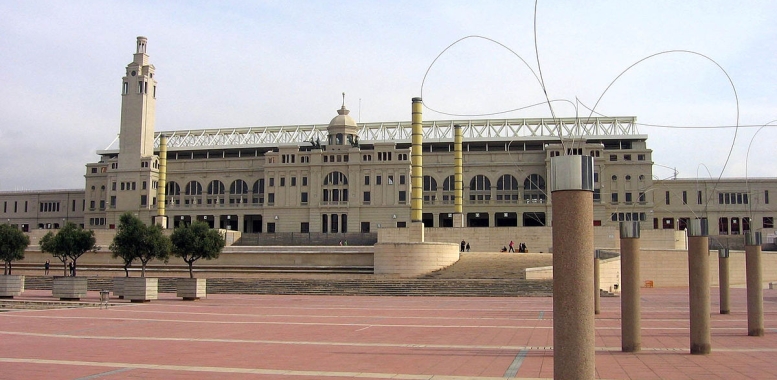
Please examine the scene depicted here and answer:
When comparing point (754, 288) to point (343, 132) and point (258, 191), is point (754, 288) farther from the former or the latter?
point (258, 191)

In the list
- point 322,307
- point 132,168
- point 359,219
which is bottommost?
point 322,307

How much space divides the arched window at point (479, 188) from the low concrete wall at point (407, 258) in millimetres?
42601

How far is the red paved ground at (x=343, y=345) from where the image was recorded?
13.0m

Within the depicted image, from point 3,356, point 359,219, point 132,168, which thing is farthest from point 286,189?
point 3,356

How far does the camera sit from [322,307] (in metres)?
30.3

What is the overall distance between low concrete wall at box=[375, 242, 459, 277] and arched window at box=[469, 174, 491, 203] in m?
42.6

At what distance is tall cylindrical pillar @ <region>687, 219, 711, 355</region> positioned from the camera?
48.8 ft

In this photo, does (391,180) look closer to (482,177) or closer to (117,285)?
(482,177)

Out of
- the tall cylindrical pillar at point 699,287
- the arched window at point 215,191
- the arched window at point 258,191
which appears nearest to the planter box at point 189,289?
the tall cylindrical pillar at point 699,287

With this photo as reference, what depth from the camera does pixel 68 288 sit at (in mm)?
33375

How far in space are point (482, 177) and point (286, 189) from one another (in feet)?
82.1

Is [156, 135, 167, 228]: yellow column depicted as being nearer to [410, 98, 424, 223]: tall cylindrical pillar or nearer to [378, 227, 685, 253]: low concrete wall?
[378, 227, 685, 253]: low concrete wall

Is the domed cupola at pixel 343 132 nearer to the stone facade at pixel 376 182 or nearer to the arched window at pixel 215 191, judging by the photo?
the stone facade at pixel 376 182

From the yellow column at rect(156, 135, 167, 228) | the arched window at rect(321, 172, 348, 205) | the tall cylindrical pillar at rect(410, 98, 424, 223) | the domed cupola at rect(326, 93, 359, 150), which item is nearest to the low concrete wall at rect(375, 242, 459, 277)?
the tall cylindrical pillar at rect(410, 98, 424, 223)
